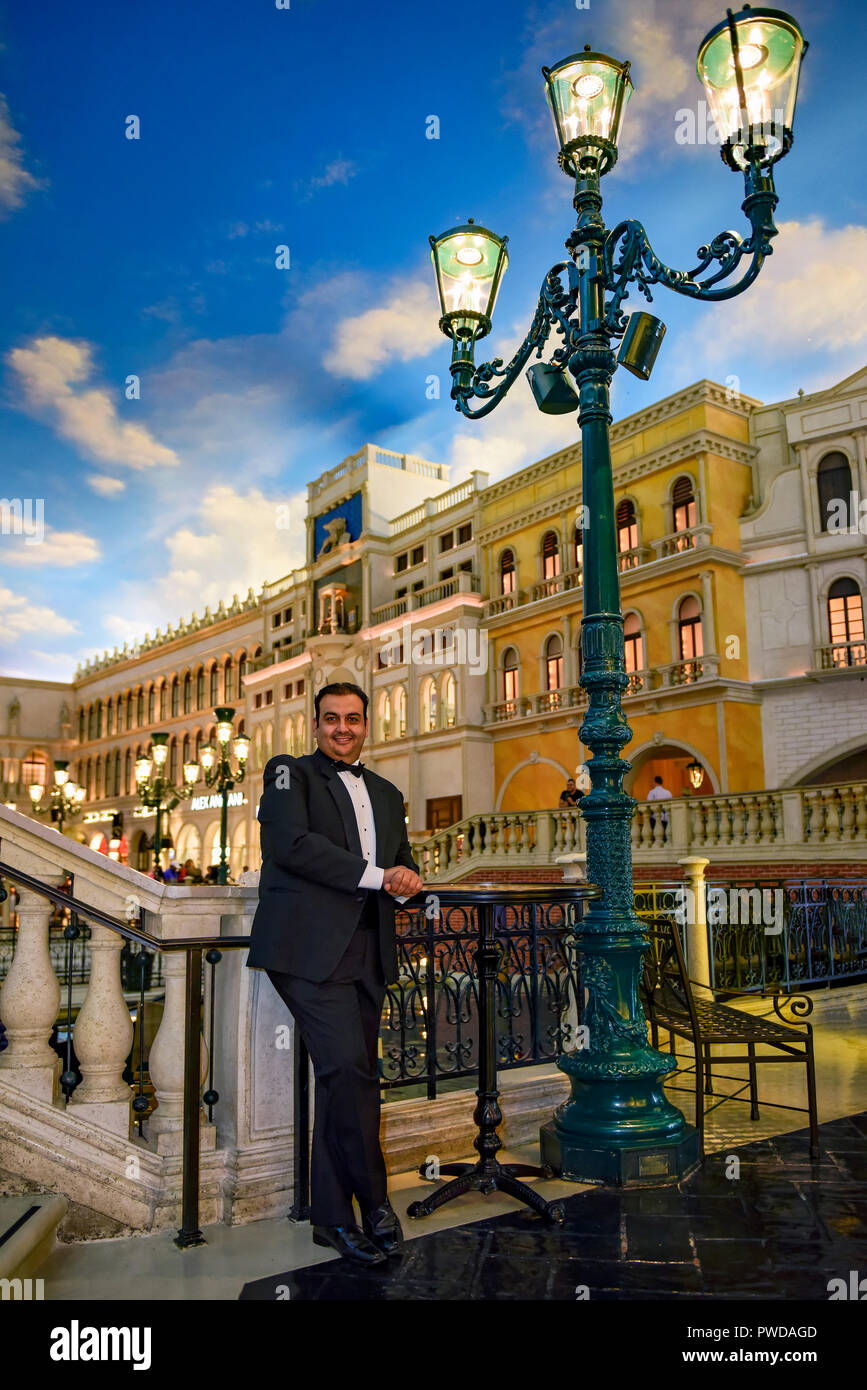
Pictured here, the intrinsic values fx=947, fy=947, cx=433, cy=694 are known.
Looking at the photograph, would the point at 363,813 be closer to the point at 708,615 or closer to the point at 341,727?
the point at 341,727

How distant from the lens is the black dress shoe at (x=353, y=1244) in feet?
10.2

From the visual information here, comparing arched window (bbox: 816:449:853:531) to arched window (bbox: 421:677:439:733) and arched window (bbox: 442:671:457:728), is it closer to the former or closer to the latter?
arched window (bbox: 442:671:457:728)

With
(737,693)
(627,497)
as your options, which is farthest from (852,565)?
(627,497)

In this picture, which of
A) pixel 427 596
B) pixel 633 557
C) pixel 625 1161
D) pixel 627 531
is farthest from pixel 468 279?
pixel 427 596

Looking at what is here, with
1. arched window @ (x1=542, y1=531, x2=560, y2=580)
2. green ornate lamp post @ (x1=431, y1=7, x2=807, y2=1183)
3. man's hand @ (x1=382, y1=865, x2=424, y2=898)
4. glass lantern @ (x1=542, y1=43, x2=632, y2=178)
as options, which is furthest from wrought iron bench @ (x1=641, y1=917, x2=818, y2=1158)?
arched window @ (x1=542, y1=531, x2=560, y2=580)

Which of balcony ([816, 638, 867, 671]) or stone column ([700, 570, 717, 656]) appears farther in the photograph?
stone column ([700, 570, 717, 656])

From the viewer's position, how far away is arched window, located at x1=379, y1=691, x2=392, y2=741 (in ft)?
95.8

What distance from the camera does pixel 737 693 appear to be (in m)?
19.4

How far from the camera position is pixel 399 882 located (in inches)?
134

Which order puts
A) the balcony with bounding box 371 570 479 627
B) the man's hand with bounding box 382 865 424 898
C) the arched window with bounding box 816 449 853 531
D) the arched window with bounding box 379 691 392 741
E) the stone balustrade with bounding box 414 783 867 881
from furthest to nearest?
the arched window with bounding box 379 691 392 741 → the balcony with bounding box 371 570 479 627 → the arched window with bounding box 816 449 853 531 → the stone balustrade with bounding box 414 783 867 881 → the man's hand with bounding box 382 865 424 898

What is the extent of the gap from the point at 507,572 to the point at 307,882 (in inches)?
922

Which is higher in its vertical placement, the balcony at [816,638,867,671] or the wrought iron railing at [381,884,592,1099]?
the balcony at [816,638,867,671]
